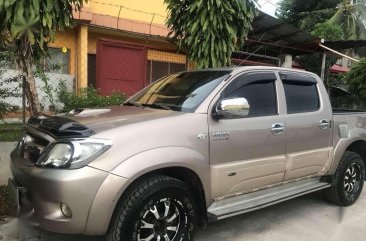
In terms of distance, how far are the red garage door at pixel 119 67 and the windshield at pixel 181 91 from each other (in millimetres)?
5570

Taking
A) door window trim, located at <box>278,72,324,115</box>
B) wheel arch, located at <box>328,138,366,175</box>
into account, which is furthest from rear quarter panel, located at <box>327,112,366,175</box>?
door window trim, located at <box>278,72,324,115</box>

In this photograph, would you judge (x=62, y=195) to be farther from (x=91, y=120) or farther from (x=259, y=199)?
(x=259, y=199)

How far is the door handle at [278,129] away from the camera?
4598 millimetres

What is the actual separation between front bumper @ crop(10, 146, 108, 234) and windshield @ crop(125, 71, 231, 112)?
4.24 feet

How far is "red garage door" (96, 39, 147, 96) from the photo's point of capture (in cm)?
1050

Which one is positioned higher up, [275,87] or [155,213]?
[275,87]

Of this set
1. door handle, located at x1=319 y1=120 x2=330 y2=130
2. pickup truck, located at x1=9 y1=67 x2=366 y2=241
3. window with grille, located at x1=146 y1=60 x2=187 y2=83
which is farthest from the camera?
window with grille, located at x1=146 y1=60 x2=187 y2=83

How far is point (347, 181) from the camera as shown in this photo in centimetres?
593

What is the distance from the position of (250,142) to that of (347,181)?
2.34 metres

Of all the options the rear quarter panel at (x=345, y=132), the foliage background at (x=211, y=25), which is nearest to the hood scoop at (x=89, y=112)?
the rear quarter panel at (x=345, y=132)

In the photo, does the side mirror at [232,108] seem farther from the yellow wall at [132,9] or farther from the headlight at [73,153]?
the yellow wall at [132,9]

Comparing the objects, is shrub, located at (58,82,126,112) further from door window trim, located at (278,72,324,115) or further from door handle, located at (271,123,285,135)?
door handle, located at (271,123,285,135)

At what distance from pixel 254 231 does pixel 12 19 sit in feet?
11.6

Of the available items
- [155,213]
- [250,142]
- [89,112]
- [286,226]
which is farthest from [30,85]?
[286,226]
